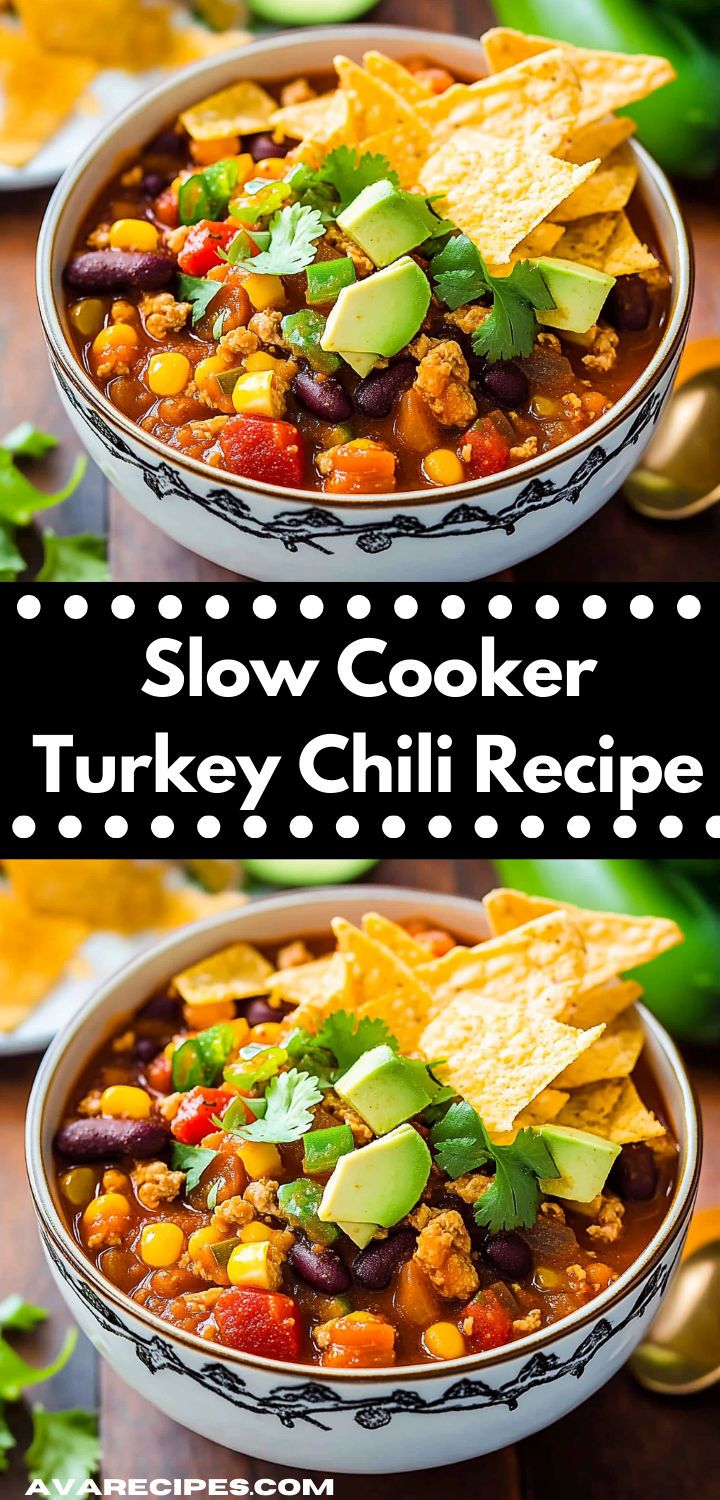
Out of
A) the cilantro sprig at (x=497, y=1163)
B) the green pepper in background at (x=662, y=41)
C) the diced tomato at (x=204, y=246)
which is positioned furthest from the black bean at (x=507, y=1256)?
the green pepper in background at (x=662, y=41)

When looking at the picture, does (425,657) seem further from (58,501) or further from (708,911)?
(58,501)

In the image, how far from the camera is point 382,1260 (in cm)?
226

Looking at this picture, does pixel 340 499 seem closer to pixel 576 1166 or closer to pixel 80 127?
pixel 576 1166

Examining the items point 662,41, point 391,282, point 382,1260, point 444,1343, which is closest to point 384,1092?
point 382,1260

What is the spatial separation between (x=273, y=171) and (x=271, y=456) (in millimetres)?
473

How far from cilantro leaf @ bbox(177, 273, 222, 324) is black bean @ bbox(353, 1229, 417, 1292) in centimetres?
120

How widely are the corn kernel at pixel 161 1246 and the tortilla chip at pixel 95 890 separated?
1.00 metres

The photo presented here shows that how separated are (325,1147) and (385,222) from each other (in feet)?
3.75

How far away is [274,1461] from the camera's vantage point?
7.79 feet

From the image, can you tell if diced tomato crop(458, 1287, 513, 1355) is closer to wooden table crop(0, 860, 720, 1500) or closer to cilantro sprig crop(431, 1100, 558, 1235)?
cilantro sprig crop(431, 1100, 558, 1235)

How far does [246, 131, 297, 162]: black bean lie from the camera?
8.55 feet

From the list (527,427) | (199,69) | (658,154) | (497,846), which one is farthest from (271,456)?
(658,154)

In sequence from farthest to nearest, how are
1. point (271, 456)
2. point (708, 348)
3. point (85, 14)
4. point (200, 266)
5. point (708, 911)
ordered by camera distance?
1. point (85, 14)
2. point (708, 348)
3. point (708, 911)
4. point (200, 266)
5. point (271, 456)

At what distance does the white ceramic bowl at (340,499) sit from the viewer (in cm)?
229
